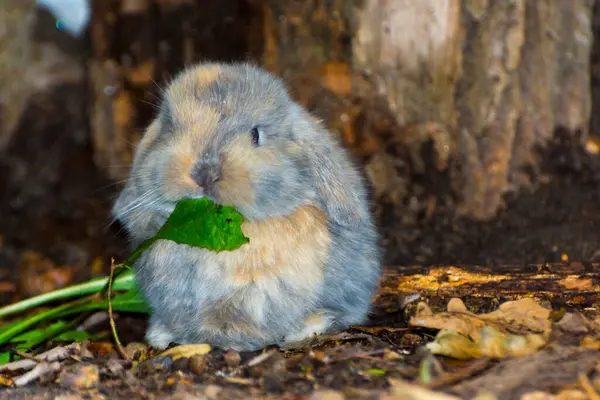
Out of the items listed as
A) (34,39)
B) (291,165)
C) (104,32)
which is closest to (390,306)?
(291,165)

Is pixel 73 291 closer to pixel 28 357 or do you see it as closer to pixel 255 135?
pixel 28 357

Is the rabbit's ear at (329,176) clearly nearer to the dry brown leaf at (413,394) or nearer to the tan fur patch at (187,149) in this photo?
the tan fur patch at (187,149)

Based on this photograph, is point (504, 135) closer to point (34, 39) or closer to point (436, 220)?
point (436, 220)

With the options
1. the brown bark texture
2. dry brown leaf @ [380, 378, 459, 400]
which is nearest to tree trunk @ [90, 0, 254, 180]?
the brown bark texture

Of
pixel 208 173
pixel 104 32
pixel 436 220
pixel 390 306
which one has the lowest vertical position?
pixel 390 306

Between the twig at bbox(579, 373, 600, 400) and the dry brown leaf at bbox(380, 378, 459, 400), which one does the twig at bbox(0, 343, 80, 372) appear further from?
the twig at bbox(579, 373, 600, 400)
